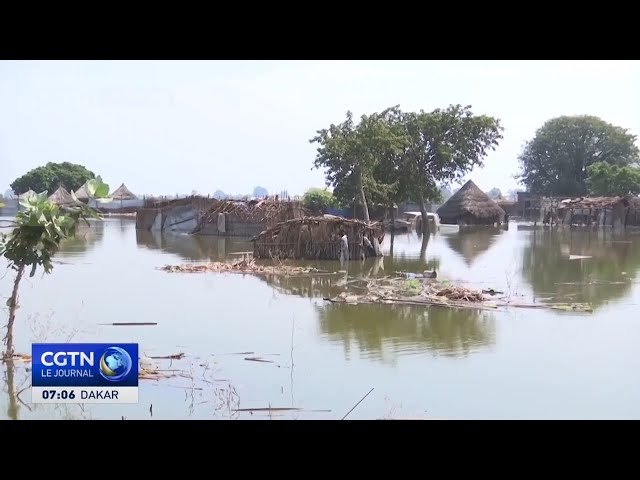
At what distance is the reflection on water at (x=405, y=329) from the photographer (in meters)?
8.24

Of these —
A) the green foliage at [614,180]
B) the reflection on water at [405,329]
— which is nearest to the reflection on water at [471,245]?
Answer: the reflection on water at [405,329]

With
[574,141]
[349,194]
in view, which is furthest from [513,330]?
[574,141]

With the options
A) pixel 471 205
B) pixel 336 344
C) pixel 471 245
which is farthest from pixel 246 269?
pixel 471 205

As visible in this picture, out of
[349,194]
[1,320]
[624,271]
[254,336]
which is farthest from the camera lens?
[349,194]

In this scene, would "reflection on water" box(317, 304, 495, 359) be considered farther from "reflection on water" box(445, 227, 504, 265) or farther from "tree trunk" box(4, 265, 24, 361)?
"reflection on water" box(445, 227, 504, 265)

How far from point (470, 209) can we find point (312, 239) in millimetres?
22010

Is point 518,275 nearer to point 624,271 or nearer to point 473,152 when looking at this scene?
point 624,271

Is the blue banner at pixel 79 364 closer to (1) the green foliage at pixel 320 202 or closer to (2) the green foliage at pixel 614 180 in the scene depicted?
(1) the green foliage at pixel 320 202

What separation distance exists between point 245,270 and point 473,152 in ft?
63.5

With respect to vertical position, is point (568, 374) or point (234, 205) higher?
point (234, 205)

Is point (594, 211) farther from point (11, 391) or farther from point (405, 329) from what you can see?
point (11, 391)

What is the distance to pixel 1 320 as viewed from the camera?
368 inches

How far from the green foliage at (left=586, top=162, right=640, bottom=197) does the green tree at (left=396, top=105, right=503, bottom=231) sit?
12.0m

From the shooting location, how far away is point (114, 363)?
17.4ft
